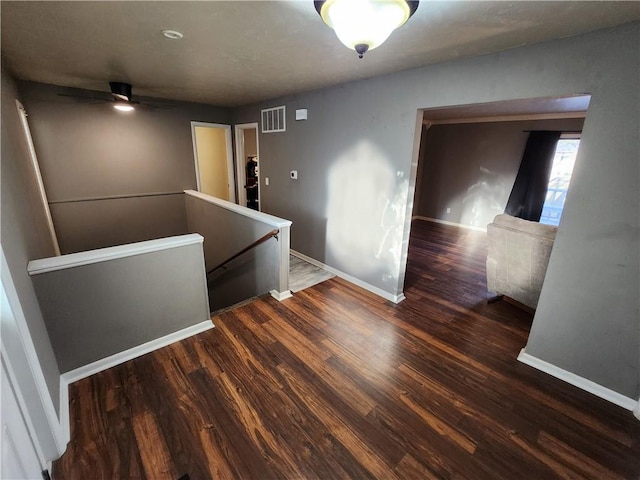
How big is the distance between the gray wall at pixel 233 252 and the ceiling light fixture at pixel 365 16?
1.96 m

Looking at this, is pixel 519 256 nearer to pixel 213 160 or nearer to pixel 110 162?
pixel 110 162

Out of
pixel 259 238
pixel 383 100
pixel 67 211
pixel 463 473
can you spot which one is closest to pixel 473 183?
pixel 383 100

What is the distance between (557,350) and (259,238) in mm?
2848

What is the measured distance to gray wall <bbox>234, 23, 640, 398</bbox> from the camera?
164 centimetres

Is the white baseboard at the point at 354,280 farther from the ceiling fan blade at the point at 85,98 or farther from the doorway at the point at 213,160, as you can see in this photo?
the ceiling fan blade at the point at 85,98

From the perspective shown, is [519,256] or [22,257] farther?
[519,256]

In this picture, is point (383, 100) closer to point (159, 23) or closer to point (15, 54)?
point (159, 23)

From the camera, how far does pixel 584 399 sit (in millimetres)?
1914

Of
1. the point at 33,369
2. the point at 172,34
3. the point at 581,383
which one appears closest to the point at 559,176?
the point at 581,383

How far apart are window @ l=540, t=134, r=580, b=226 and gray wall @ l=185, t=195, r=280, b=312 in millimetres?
5520

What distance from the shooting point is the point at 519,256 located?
2.77 meters

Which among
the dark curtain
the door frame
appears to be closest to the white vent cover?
the door frame

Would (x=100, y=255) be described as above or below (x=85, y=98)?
below

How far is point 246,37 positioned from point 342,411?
2577 millimetres
